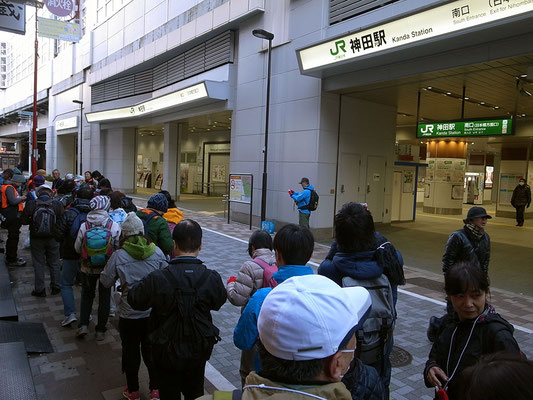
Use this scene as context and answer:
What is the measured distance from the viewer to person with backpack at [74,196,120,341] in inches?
180

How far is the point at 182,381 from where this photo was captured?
2.81m

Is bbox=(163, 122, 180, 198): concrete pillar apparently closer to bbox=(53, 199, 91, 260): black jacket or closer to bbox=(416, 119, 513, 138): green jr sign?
bbox=(416, 119, 513, 138): green jr sign

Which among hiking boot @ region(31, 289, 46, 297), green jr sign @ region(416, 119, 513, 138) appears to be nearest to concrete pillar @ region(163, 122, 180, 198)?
green jr sign @ region(416, 119, 513, 138)

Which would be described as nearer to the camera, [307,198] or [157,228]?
[157,228]

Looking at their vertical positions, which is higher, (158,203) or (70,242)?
(158,203)

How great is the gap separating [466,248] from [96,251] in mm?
4219

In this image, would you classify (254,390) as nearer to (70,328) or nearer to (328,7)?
(70,328)

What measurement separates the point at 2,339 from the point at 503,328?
4.82 m

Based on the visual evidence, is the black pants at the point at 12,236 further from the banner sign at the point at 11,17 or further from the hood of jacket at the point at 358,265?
the hood of jacket at the point at 358,265

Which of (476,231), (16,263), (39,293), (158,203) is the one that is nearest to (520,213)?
(476,231)

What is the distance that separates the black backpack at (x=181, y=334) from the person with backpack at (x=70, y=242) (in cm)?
290

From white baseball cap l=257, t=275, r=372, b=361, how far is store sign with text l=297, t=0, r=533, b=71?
7.41 metres

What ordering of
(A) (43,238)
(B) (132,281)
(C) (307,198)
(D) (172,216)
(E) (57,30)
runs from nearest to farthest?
(B) (132,281)
(D) (172,216)
(A) (43,238)
(C) (307,198)
(E) (57,30)

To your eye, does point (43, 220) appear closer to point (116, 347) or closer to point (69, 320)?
point (69, 320)
